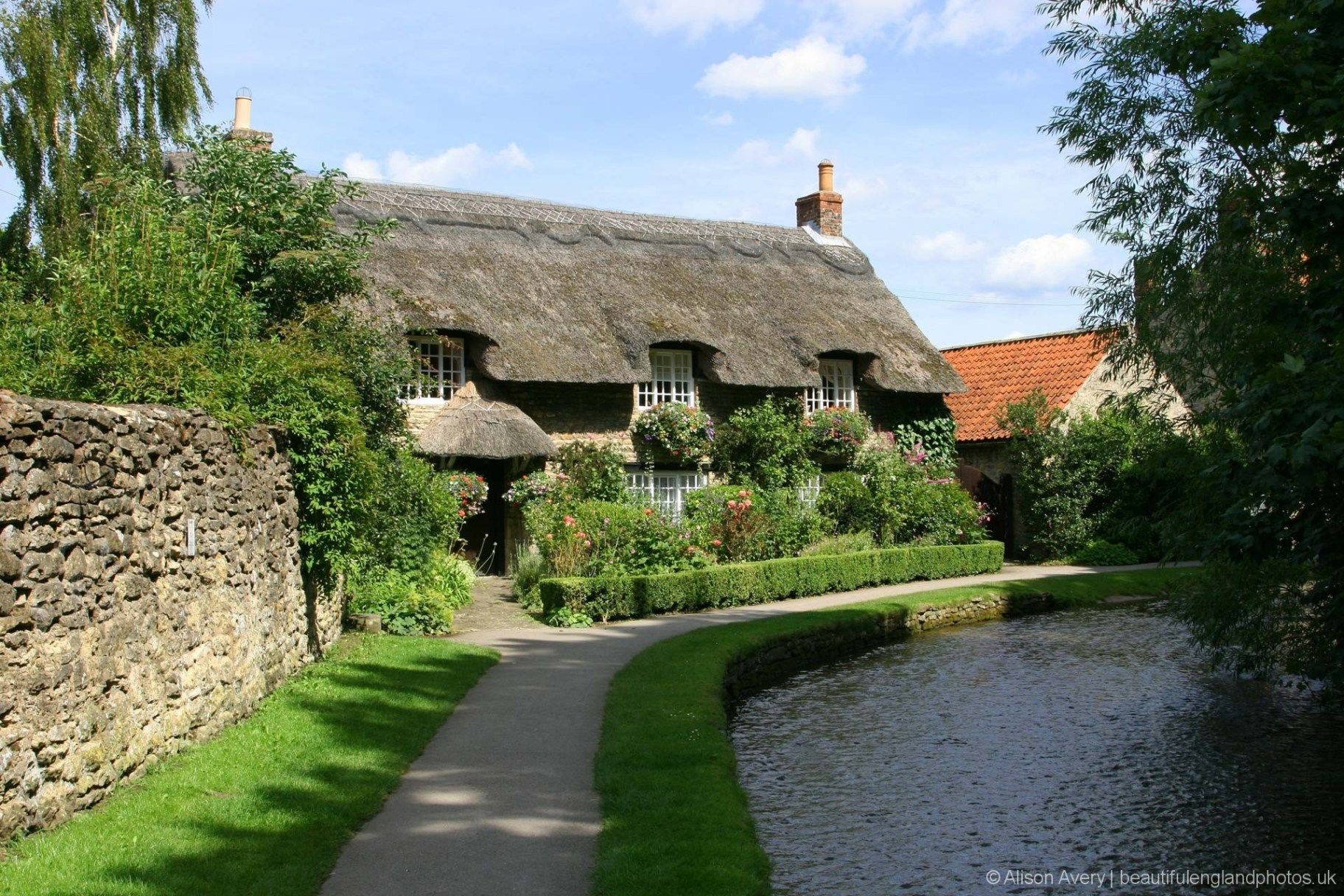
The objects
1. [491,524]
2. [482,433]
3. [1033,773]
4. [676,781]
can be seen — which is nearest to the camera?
[676,781]

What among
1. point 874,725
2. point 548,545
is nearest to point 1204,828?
point 874,725

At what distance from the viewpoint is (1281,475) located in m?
6.34

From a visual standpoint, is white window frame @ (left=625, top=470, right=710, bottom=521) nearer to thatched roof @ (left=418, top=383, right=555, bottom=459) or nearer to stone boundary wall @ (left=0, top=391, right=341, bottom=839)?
thatched roof @ (left=418, top=383, right=555, bottom=459)

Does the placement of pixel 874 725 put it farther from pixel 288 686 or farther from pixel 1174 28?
pixel 1174 28

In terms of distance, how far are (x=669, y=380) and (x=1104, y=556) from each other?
8.93 m

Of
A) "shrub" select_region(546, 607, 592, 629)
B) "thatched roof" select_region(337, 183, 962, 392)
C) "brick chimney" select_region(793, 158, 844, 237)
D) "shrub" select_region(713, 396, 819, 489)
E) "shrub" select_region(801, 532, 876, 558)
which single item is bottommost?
"shrub" select_region(546, 607, 592, 629)

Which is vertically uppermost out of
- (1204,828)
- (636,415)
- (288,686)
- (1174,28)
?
(1174,28)

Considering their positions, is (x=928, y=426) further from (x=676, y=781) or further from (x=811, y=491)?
(x=676, y=781)

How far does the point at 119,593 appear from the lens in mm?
6508

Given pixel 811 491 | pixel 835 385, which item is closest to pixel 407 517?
pixel 811 491

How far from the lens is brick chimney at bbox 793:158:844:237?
89.7 feet

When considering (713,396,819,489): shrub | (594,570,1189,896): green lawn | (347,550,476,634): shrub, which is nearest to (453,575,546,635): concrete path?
(347,550,476,634): shrub

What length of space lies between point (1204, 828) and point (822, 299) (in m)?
17.2

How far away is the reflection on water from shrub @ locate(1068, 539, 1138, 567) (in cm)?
868
